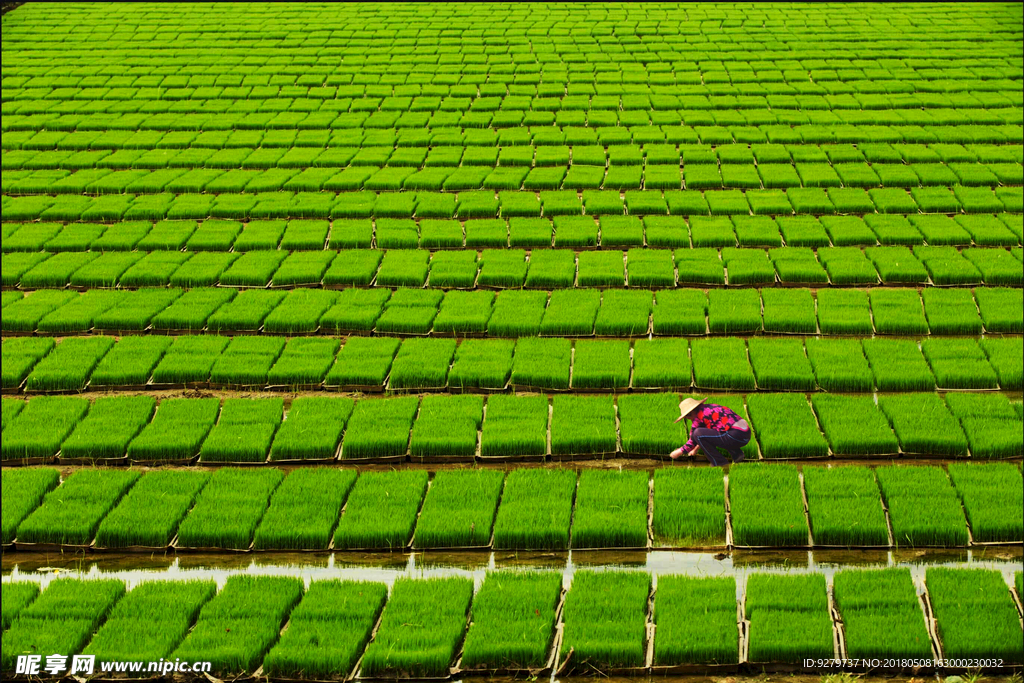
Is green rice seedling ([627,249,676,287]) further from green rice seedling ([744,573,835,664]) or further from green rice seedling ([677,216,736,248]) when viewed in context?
green rice seedling ([744,573,835,664])

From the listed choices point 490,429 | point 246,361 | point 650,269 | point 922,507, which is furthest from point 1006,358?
point 246,361

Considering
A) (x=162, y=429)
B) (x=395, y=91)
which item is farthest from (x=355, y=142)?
(x=162, y=429)

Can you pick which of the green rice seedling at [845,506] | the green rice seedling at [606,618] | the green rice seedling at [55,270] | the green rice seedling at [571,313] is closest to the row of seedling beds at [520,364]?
the green rice seedling at [571,313]

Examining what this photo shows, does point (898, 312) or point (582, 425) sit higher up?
point (582, 425)

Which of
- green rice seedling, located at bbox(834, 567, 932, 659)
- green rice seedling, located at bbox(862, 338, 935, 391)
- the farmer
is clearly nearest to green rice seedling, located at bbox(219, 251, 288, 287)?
the farmer

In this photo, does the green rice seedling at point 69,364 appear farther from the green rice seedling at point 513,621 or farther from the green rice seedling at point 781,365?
the green rice seedling at point 781,365

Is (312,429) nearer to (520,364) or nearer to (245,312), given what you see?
(520,364)
